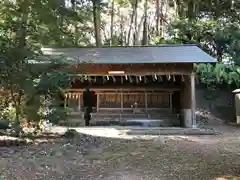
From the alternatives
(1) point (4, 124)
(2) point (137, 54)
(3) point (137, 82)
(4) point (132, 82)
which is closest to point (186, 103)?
(3) point (137, 82)

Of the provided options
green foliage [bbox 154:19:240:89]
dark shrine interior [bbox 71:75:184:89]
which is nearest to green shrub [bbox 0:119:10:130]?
dark shrine interior [bbox 71:75:184:89]

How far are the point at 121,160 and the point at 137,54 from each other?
28.1 ft

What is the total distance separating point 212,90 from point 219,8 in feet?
19.4

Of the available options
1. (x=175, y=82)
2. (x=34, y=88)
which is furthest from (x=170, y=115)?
(x=34, y=88)

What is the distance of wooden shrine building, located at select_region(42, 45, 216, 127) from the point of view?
15133mm

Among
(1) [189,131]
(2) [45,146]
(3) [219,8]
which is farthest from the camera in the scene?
(3) [219,8]

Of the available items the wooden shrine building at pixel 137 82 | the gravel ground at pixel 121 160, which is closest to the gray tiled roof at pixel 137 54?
the wooden shrine building at pixel 137 82

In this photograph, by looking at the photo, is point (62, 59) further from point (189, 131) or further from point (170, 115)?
point (170, 115)

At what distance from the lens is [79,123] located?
15977 mm

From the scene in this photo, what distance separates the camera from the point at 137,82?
667 inches

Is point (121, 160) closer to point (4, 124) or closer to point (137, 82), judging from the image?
point (4, 124)

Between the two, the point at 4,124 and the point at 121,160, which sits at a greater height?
the point at 4,124

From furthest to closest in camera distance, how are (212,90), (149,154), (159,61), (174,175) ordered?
(212,90)
(159,61)
(149,154)
(174,175)

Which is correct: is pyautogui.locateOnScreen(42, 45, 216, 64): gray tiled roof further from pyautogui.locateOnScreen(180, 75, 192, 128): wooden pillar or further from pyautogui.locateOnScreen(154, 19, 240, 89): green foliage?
pyautogui.locateOnScreen(154, 19, 240, 89): green foliage
